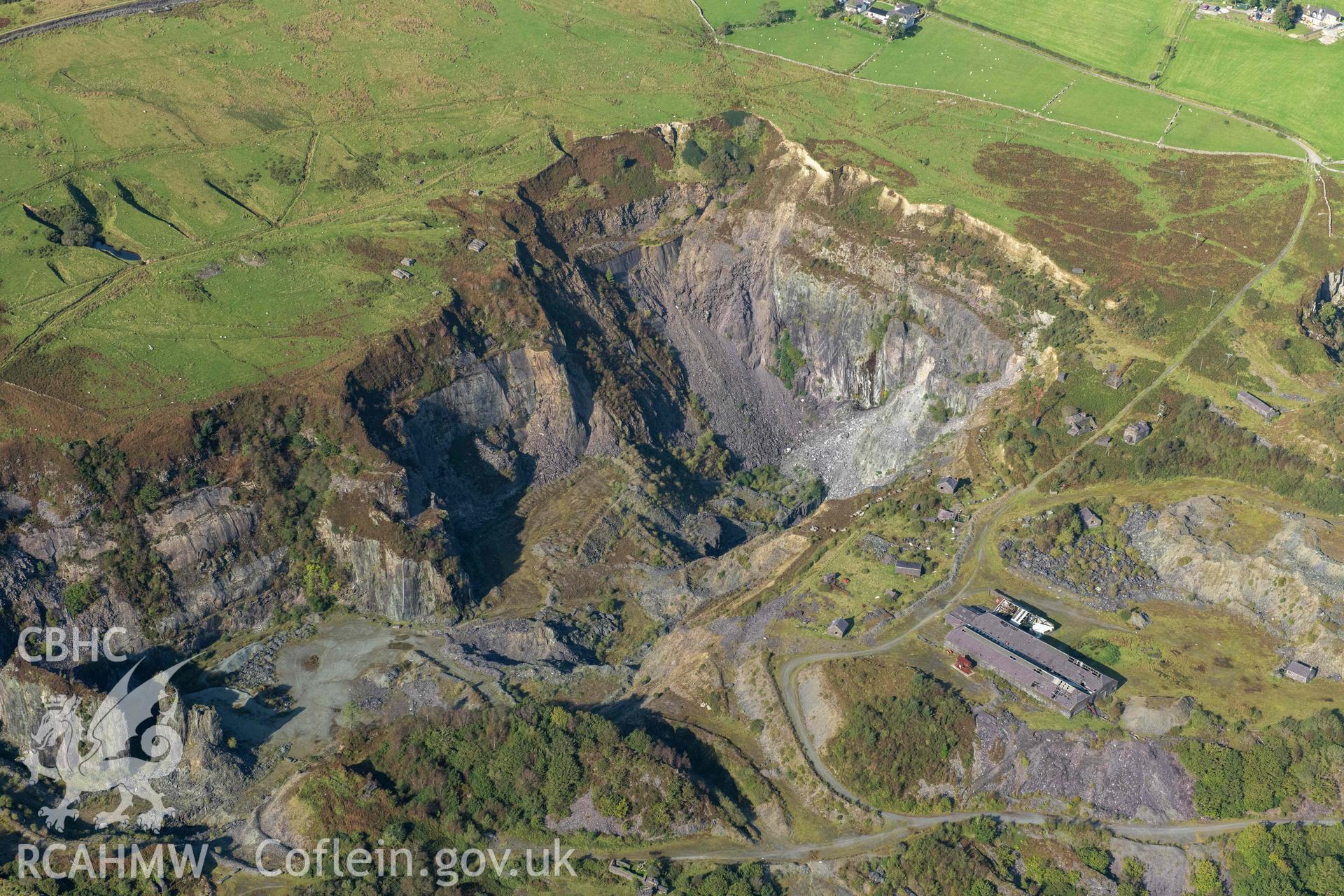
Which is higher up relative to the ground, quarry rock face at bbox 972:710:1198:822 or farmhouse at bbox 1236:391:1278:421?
farmhouse at bbox 1236:391:1278:421

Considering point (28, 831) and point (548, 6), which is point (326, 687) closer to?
point (28, 831)

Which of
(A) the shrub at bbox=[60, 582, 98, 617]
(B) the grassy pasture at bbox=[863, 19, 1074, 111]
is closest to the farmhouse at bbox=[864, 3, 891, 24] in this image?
(B) the grassy pasture at bbox=[863, 19, 1074, 111]

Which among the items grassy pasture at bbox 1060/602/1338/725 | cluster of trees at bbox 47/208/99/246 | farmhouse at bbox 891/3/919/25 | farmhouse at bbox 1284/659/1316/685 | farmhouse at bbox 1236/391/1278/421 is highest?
farmhouse at bbox 891/3/919/25

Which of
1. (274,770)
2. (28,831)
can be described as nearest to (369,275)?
(274,770)

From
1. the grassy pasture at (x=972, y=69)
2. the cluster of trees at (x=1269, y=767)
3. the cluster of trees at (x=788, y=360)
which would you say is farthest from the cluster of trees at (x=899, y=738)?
the grassy pasture at (x=972, y=69)

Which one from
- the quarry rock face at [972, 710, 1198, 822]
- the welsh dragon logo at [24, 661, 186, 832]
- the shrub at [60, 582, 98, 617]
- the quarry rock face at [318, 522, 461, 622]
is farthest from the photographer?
the quarry rock face at [318, 522, 461, 622]

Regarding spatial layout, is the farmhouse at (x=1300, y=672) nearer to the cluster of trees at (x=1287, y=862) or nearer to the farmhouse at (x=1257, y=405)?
the cluster of trees at (x=1287, y=862)

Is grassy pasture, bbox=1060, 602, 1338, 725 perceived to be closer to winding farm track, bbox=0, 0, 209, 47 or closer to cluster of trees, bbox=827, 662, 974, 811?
cluster of trees, bbox=827, 662, 974, 811
